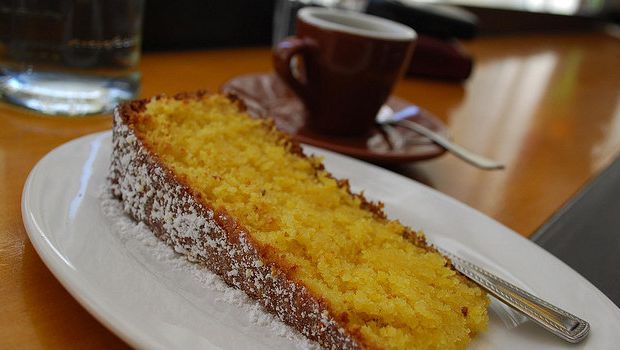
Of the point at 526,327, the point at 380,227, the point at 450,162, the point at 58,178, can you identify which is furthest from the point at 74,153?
the point at 450,162

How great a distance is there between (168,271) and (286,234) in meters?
0.12

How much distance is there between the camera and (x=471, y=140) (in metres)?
1.45

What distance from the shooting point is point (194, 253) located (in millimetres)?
650

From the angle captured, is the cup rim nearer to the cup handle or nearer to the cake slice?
the cup handle

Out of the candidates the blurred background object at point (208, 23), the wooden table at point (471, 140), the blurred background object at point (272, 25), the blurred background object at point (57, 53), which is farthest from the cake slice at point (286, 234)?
the blurred background object at point (272, 25)

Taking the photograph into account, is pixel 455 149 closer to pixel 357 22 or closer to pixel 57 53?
pixel 357 22

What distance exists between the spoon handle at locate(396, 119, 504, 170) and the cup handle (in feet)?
0.73

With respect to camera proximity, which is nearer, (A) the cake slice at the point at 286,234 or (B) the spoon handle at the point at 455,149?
(A) the cake slice at the point at 286,234

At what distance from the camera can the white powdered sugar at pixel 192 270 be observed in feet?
1.88

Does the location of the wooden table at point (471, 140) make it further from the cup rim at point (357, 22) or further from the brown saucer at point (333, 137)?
the cup rim at point (357, 22)

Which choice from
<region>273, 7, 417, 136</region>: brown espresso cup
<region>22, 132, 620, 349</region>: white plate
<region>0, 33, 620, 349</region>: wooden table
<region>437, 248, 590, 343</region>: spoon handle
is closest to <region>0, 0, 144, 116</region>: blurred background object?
<region>0, 33, 620, 349</region>: wooden table

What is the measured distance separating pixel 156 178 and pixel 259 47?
4.31 ft

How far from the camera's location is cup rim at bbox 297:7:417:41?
1107 mm

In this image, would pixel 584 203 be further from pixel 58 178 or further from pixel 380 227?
pixel 58 178
